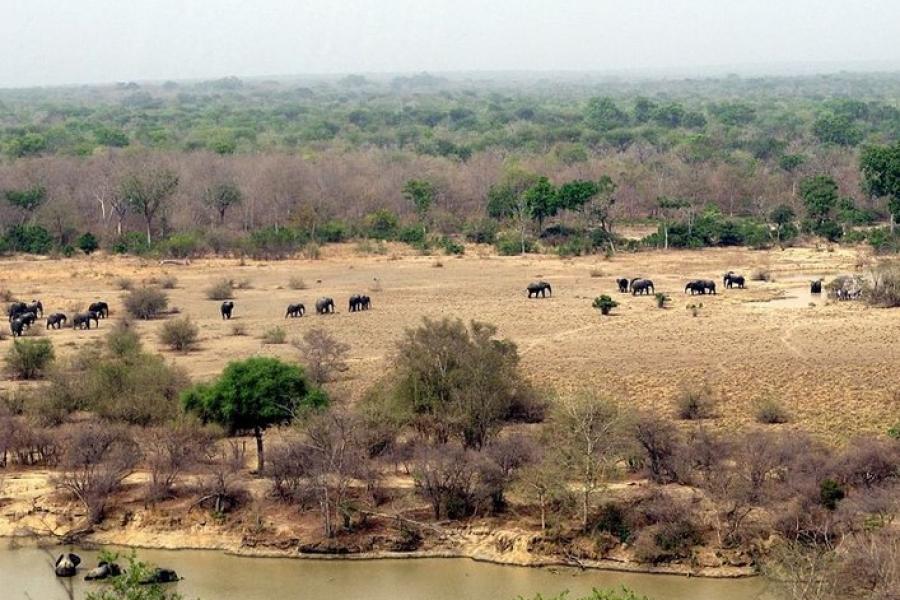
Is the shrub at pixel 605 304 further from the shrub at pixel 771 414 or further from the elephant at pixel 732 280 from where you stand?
the shrub at pixel 771 414

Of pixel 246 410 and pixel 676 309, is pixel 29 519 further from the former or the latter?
pixel 676 309

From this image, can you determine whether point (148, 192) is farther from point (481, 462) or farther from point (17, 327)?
point (481, 462)

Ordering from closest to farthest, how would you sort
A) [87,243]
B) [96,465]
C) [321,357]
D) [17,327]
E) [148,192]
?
[96,465]
[321,357]
[17,327]
[87,243]
[148,192]

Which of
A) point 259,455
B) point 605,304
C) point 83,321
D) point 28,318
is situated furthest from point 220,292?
point 259,455

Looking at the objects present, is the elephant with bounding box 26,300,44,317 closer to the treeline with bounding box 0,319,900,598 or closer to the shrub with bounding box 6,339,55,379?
the shrub with bounding box 6,339,55,379

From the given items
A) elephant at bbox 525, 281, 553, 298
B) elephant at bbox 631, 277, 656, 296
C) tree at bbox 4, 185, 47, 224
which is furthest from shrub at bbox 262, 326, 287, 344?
tree at bbox 4, 185, 47, 224
